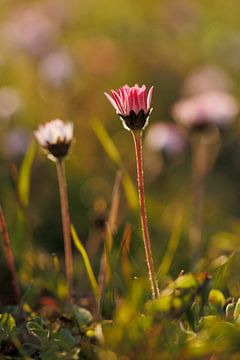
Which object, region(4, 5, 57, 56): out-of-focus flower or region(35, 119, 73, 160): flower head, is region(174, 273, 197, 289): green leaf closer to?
region(35, 119, 73, 160): flower head

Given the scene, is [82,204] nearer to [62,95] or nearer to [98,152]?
[98,152]

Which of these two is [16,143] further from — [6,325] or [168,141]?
[6,325]

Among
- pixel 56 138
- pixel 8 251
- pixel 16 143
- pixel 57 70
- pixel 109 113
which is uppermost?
pixel 57 70

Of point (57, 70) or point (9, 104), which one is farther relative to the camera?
point (57, 70)

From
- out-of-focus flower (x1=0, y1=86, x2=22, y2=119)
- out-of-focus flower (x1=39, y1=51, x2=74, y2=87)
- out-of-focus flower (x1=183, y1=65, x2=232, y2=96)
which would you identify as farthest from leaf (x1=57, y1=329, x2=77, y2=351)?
out-of-focus flower (x1=183, y1=65, x2=232, y2=96)

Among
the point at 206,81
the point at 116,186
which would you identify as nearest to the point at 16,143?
the point at 116,186

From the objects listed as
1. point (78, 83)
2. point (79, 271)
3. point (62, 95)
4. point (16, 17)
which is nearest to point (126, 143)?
point (62, 95)

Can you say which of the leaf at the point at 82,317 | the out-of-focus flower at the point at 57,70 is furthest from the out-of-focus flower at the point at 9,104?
the leaf at the point at 82,317
